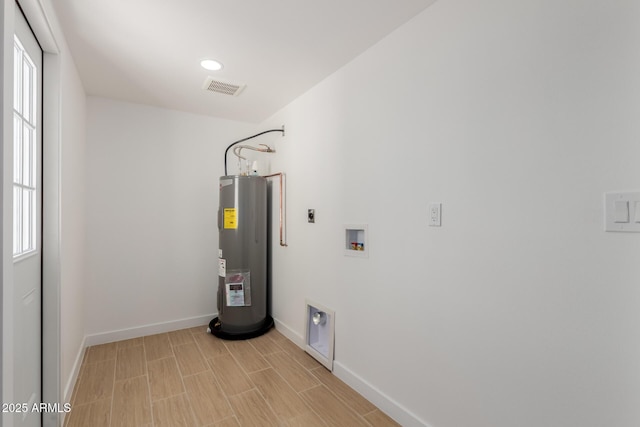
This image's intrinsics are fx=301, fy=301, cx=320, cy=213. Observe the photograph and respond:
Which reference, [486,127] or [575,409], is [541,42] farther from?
[575,409]

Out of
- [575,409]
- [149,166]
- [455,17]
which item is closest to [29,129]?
[149,166]

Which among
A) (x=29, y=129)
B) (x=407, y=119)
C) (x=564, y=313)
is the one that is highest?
(x=407, y=119)

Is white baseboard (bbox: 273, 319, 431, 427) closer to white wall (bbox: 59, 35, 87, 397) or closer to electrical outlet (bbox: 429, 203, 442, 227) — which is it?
electrical outlet (bbox: 429, 203, 442, 227)

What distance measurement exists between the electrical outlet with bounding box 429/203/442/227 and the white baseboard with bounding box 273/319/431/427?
1087mm

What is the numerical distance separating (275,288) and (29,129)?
2.40m

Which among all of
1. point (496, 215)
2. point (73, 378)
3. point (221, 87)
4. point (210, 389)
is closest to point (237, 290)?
point (210, 389)

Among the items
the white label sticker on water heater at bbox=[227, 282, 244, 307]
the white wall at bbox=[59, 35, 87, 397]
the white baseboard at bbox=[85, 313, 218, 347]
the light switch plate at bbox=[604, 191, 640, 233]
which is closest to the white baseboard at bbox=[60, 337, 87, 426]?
the white wall at bbox=[59, 35, 87, 397]

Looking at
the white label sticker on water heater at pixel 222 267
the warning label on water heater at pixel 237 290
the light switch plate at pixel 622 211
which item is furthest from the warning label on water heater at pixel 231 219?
the light switch plate at pixel 622 211

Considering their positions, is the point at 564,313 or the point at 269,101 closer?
the point at 564,313

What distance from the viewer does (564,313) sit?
113 cm

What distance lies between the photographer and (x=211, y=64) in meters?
2.27

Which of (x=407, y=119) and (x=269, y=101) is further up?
(x=269, y=101)

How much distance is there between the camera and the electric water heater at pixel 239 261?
9.83 ft

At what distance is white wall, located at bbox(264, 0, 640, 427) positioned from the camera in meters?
1.04
